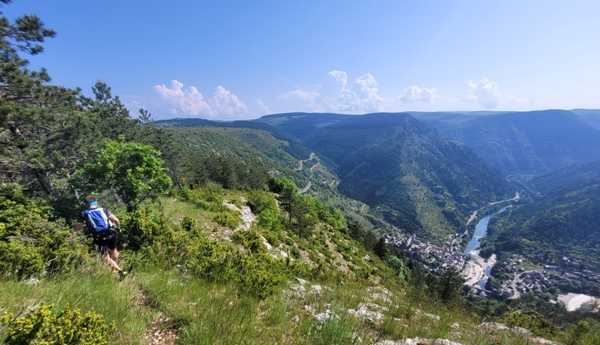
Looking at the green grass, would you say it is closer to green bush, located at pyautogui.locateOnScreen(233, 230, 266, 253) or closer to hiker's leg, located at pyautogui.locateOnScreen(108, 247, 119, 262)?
hiker's leg, located at pyautogui.locateOnScreen(108, 247, 119, 262)

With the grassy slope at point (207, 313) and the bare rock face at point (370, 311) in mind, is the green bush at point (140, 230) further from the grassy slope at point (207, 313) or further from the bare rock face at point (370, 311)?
the bare rock face at point (370, 311)

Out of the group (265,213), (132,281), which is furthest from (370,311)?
(265,213)

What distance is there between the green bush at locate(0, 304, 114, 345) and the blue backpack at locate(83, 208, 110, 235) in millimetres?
6299

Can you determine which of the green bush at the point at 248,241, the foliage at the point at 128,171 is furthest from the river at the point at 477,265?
the foliage at the point at 128,171

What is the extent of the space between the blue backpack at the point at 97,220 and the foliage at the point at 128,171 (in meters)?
6.34

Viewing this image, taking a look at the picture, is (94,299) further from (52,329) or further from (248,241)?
(248,241)

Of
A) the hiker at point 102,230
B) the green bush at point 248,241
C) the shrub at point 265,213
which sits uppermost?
the hiker at point 102,230

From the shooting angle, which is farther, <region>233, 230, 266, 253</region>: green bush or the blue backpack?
<region>233, 230, 266, 253</region>: green bush

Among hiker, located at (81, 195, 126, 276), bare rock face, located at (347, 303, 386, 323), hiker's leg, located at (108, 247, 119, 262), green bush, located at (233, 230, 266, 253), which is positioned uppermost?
hiker, located at (81, 195, 126, 276)

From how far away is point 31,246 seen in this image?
577 centimetres

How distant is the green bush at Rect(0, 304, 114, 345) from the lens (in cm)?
252

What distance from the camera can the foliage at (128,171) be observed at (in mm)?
14031

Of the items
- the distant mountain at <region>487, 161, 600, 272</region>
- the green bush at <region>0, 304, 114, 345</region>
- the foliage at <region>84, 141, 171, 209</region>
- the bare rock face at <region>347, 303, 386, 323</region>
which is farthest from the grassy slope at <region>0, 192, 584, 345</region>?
the distant mountain at <region>487, 161, 600, 272</region>

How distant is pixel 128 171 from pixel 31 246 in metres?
9.39
